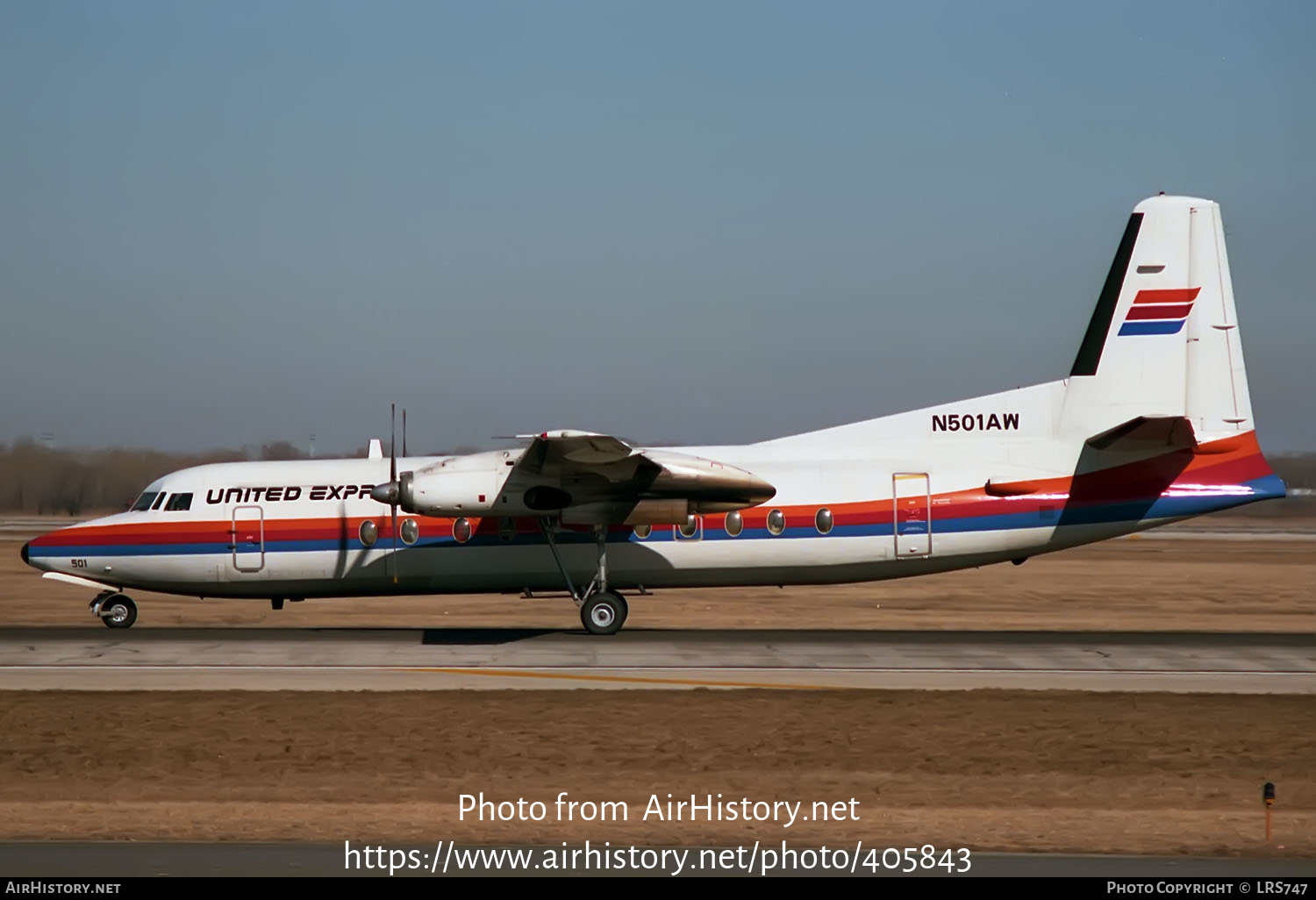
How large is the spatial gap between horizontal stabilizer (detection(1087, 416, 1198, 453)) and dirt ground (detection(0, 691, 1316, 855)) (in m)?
6.12

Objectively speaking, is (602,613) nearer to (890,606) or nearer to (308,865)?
(890,606)

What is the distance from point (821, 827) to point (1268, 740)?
20.8 ft

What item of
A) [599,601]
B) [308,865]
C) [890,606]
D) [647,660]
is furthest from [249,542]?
[890,606]

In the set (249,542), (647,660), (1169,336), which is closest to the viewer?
(647,660)

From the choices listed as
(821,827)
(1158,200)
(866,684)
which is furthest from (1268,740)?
(1158,200)

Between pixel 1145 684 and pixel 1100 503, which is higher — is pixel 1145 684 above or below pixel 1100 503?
below

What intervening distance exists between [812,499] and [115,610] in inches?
503

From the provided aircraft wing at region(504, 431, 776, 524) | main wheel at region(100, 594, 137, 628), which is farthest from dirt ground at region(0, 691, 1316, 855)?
main wheel at region(100, 594, 137, 628)

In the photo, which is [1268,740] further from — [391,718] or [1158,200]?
[1158,200]

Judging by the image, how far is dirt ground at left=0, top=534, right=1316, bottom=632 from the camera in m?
29.9

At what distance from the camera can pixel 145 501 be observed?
24.5 meters

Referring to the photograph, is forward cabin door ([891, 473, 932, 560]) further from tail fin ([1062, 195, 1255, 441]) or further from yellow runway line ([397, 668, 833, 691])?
yellow runway line ([397, 668, 833, 691])

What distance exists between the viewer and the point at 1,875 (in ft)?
30.2

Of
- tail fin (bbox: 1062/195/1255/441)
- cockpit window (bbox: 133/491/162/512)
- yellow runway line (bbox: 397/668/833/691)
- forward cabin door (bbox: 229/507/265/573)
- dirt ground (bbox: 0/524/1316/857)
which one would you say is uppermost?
tail fin (bbox: 1062/195/1255/441)
